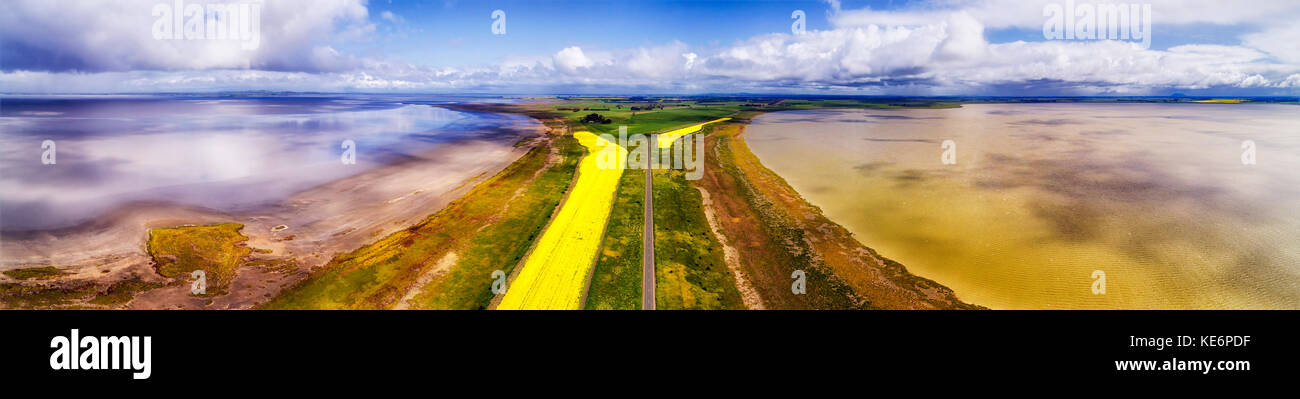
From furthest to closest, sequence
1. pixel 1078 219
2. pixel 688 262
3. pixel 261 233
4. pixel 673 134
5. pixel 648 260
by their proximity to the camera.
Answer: pixel 673 134 → pixel 1078 219 → pixel 261 233 → pixel 648 260 → pixel 688 262

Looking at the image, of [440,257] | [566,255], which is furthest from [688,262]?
[440,257]

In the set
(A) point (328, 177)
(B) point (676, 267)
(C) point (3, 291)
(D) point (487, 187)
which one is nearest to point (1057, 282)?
(B) point (676, 267)

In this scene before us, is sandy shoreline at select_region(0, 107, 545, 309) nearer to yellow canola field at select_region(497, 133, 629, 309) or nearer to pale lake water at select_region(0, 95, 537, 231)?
pale lake water at select_region(0, 95, 537, 231)

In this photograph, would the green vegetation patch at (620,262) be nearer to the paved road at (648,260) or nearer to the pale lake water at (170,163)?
the paved road at (648,260)

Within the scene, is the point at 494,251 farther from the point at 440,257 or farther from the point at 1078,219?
the point at 1078,219

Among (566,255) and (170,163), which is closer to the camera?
(566,255)

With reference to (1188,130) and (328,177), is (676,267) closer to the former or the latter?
(328,177)
